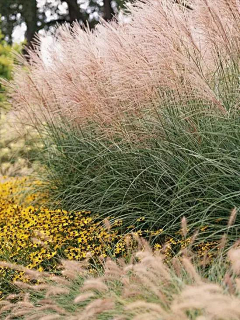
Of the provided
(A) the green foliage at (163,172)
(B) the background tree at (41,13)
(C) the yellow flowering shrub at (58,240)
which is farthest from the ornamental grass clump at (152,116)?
(B) the background tree at (41,13)

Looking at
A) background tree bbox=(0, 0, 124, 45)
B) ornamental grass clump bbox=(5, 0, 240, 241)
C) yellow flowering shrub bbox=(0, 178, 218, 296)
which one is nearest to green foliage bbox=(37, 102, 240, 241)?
ornamental grass clump bbox=(5, 0, 240, 241)

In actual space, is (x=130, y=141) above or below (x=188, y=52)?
below

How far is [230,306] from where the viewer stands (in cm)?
161

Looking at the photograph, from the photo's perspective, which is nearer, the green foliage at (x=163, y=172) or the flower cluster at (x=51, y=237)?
the green foliage at (x=163, y=172)

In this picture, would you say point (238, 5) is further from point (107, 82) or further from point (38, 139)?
point (38, 139)

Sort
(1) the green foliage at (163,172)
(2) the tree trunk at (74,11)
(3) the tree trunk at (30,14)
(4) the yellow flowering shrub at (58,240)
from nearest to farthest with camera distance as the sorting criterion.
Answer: (1) the green foliage at (163,172) → (4) the yellow flowering shrub at (58,240) → (3) the tree trunk at (30,14) → (2) the tree trunk at (74,11)

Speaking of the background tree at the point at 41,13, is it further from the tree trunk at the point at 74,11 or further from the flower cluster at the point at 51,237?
the flower cluster at the point at 51,237

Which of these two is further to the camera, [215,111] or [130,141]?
[130,141]

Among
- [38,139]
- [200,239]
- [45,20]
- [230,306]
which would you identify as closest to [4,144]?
[38,139]

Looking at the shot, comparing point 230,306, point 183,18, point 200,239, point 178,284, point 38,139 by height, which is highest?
point 183,18

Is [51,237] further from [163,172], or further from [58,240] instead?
[163,172]

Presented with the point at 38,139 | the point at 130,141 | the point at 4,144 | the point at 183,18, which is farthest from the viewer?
the point at 4,144

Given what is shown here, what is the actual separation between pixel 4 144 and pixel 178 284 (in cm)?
710

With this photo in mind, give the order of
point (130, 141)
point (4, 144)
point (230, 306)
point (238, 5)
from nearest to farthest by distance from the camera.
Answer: point (230, 306)
point (238, 5)
point (130, 141)
point (4, 144)
